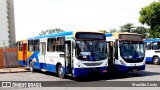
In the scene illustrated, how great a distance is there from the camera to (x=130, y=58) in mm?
17312

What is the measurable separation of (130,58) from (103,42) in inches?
83.9

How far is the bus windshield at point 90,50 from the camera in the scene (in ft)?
50.4

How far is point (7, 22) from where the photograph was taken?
111 metres

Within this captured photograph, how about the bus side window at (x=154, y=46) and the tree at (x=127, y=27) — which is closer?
the bus side window at (x=154, y=46)

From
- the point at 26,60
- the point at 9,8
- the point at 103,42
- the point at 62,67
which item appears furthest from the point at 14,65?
the point at 9,8

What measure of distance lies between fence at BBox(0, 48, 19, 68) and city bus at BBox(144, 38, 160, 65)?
41.3ft

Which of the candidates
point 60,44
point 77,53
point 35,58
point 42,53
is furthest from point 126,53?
point 35,58

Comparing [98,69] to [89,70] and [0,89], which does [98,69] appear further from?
[0,89]

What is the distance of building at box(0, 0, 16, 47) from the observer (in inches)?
4227

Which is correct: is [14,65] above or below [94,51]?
below

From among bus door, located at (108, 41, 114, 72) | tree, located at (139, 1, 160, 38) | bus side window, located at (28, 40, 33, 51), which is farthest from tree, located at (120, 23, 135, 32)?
bus door, located at (108, 41, 114, 72)

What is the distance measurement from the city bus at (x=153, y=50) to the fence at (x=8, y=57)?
12589 mm

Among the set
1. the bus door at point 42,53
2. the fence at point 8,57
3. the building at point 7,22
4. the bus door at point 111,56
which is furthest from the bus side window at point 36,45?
the building at point 7,22

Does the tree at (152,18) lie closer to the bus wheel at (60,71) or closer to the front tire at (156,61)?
the front tire at (156,61)
